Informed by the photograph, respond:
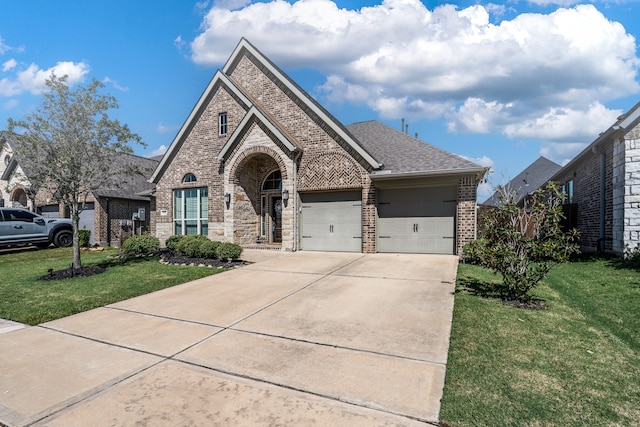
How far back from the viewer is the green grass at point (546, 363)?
2.68 meters

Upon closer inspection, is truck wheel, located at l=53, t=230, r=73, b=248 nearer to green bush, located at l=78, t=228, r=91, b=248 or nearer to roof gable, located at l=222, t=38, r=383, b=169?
green bush, located at l=78, t=228, r=91, b=248

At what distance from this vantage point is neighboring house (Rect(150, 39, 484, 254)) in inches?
465

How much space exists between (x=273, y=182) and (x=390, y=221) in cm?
595

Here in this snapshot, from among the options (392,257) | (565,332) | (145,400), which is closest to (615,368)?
(565,332)

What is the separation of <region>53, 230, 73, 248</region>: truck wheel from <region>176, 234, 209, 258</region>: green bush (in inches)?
357

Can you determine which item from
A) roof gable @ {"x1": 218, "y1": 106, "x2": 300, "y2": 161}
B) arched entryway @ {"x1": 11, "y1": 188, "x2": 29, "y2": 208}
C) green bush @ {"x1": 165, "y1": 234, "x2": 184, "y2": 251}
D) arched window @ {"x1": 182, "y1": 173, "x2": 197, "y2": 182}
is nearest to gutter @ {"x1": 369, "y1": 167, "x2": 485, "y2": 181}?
roof gable @ {"x1": 218, "y1": 106, "x2": 300, "y2": 161}

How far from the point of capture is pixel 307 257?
452 inches

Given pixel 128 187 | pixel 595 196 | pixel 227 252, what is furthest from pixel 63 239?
pixel 595 196

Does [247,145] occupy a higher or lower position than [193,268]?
higher

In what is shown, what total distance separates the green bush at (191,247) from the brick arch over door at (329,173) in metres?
4.40

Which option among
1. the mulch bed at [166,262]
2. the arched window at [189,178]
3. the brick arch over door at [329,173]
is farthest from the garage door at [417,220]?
the arched window at [189,178]

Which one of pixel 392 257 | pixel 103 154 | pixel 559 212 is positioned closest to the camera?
pixel 559 212

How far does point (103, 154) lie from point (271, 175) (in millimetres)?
7288

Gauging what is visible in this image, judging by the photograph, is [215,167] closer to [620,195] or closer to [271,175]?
[271,175]
